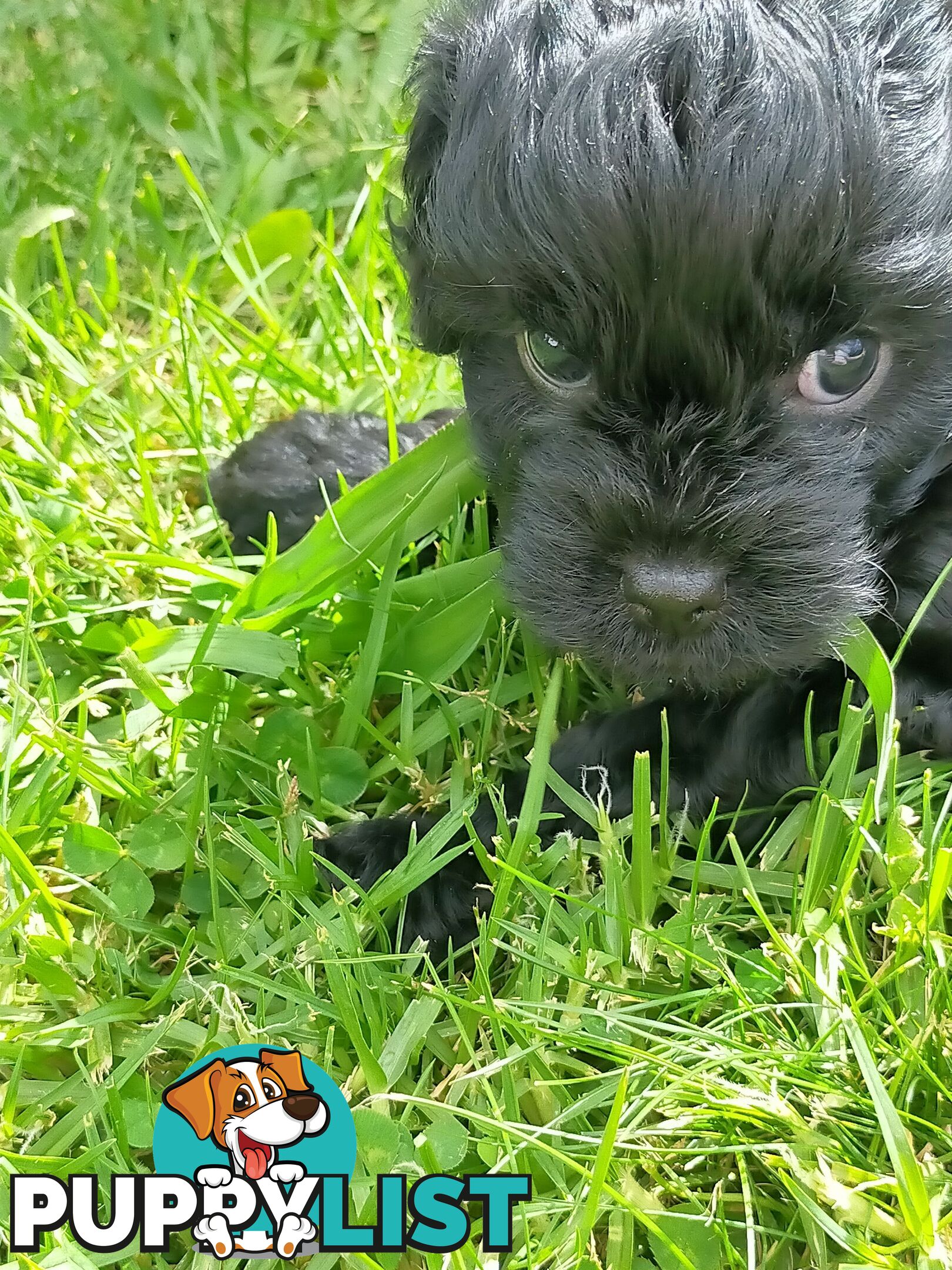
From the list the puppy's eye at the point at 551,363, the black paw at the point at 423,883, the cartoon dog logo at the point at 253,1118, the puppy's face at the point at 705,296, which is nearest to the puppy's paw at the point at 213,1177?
the cartoon dog logo at the point at 253,1118

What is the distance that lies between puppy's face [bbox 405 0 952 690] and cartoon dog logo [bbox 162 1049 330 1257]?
54 cm

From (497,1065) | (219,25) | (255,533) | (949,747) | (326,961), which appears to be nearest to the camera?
(497,1065)

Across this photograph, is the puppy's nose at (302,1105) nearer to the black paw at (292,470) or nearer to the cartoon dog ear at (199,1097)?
the cartoon dog ear at (199,1097)

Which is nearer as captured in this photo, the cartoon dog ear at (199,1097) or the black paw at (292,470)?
the cartoon dog ear at (199,1097)

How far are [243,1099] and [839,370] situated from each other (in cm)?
94

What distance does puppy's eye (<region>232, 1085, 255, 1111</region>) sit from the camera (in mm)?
1132

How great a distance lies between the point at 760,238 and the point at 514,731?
0.77m

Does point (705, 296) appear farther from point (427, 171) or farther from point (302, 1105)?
point (302, 1105)

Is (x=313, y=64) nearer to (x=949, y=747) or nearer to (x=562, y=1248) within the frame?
(x=949, y=747)

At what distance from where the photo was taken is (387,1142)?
1.10 m

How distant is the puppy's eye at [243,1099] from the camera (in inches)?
44.6

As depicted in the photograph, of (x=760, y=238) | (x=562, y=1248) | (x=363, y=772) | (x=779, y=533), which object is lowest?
(x=562, y=1248)

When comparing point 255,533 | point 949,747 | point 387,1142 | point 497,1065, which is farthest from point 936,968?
point 255,533

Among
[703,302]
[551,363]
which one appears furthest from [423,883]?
[703,302]
